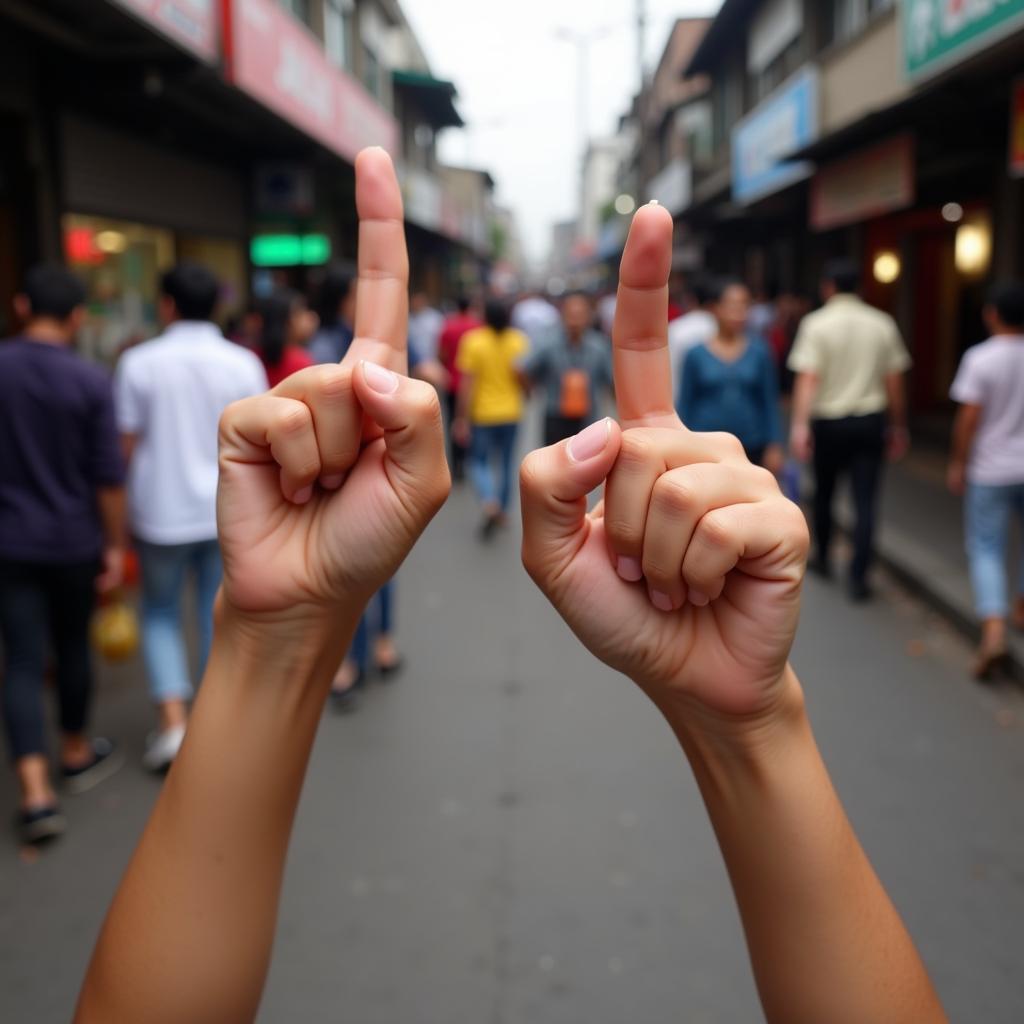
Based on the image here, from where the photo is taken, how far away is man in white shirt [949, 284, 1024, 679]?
18.0ft

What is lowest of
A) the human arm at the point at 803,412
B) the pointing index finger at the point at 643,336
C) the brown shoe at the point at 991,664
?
the brown shoe at the point at 991,664

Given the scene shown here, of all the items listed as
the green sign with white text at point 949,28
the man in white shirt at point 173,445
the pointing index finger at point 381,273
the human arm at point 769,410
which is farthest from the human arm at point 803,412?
the pointing index finger at point 381,273

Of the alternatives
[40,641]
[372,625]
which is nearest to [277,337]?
[372,625]

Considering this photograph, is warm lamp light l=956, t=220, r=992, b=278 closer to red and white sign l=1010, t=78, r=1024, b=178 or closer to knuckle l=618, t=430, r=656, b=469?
red and white sign l=1010, t=78, r=1024, b=178

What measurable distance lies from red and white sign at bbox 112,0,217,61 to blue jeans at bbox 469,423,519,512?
3.57 m

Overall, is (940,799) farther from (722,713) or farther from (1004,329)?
(722,713)

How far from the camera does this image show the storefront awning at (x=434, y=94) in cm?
2469

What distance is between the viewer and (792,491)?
8875 mm

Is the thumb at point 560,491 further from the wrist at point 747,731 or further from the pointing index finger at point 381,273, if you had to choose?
the pointing index finger at point 381,273

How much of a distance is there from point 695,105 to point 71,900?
29889 mm

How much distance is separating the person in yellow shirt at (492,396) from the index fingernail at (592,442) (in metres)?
8.18

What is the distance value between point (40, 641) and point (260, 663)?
11.0ft

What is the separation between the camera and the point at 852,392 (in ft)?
23.0

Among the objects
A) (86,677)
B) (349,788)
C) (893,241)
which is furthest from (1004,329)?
(893,241)
